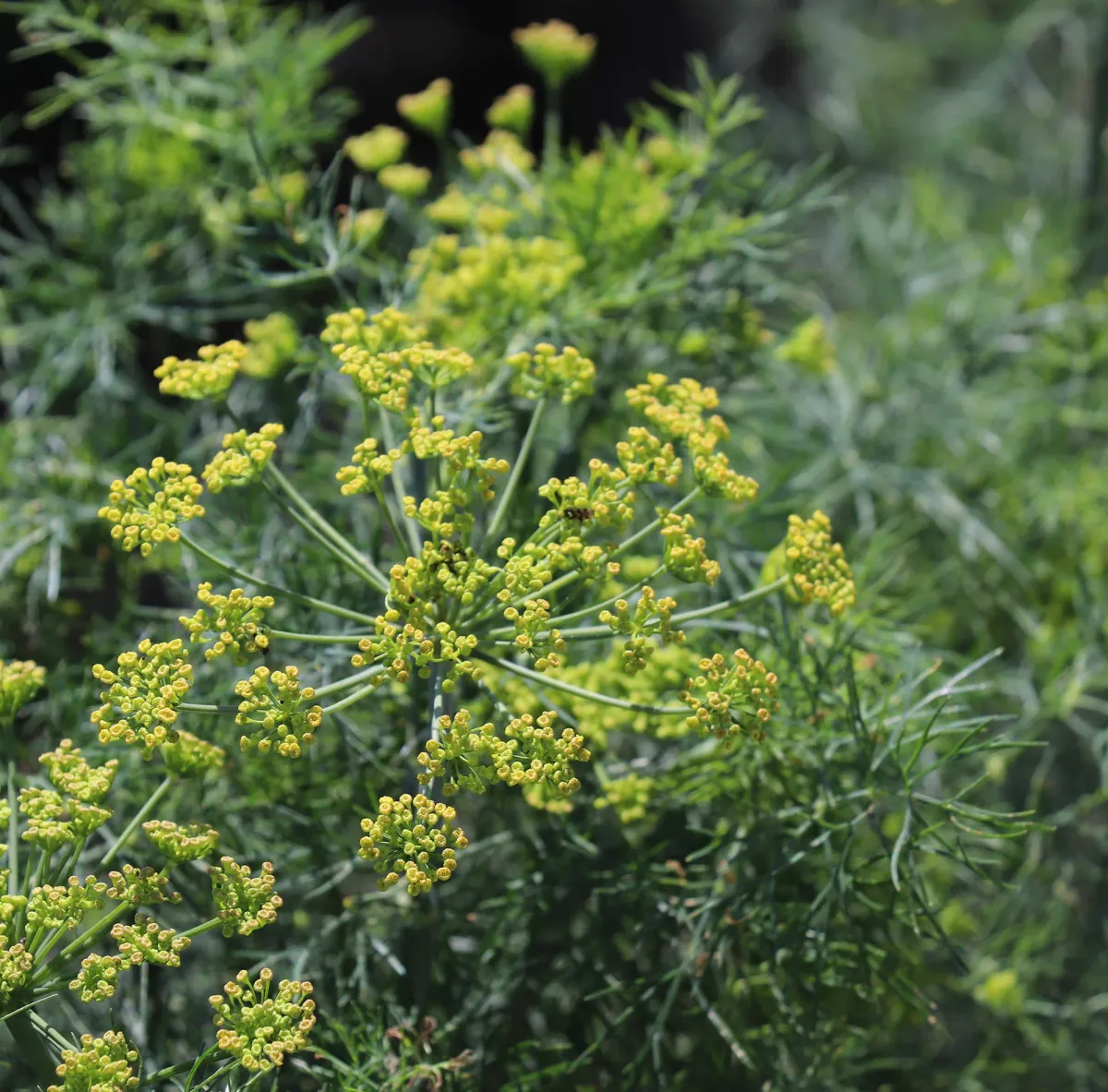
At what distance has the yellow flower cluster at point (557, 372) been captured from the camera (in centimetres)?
100

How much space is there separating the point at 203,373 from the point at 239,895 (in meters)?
0.43

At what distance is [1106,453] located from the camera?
1.79m

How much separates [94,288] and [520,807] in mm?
939

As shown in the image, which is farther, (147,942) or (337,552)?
(337,552)

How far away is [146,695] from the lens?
86cm

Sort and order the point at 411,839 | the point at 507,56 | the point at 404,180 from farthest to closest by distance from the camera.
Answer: the point at 507,56 → the point at 404,180 → the point at 411,839

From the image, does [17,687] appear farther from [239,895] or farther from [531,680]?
[531,680]

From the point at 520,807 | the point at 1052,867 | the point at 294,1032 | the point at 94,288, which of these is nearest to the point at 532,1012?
the point at 520,807

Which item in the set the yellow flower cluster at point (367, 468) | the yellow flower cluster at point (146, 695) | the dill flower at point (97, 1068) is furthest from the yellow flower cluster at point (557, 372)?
the dill flower at point (97, 1068)

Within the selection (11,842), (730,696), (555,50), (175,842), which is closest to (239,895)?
(175,842)

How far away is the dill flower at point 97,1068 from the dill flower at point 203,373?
1.66 feet

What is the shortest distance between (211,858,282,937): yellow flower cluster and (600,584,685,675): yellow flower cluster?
0.31 m

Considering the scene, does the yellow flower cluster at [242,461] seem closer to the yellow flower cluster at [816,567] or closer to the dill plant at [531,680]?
the dill plant at [531,680]

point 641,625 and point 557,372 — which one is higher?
point 557,372
